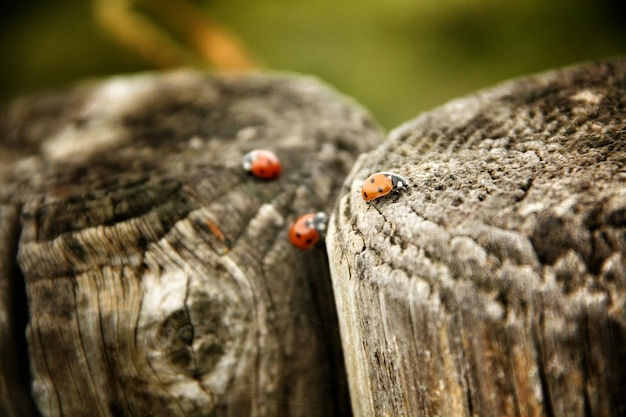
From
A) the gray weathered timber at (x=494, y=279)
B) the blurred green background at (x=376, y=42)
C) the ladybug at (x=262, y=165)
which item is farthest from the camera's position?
the blurred green background at (x=376, y=42)

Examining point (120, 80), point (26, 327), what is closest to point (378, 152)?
point (26, 327)

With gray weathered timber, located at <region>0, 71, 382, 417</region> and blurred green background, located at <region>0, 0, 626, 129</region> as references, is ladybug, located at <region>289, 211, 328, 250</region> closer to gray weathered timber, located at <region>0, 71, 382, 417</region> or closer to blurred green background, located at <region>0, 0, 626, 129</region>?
gray weathered timber, located at <region>0, 71, 382, 417</region>

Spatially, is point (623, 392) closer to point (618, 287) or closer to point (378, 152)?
point (618, 287)

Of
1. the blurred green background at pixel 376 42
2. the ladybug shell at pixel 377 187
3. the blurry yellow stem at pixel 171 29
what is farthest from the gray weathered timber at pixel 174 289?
the blurry yellow stem at pixel 171 29

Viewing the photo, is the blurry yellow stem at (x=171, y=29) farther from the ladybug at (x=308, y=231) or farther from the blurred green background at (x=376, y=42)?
the ladybug at (x=308, y=231)

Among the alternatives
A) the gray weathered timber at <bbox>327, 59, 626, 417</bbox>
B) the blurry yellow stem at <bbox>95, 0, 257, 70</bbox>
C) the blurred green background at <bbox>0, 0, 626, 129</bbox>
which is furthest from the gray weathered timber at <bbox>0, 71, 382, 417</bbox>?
the blurry yellow stem at <bbox>95, 0, 257, 70</bbox>

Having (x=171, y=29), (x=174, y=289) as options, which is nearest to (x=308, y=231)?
(x=174, y=289)
